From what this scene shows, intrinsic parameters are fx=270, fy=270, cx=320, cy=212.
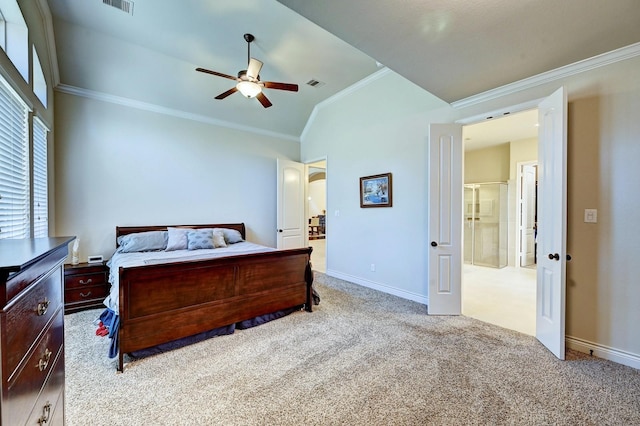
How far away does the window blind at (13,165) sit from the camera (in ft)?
6.34

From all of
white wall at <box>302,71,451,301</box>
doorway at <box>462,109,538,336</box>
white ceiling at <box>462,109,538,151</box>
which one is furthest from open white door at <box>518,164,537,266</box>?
white wall at <box>302,71,451,301</box>

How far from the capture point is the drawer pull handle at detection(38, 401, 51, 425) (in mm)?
958

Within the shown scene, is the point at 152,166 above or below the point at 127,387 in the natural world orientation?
above

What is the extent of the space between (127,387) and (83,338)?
1.19m

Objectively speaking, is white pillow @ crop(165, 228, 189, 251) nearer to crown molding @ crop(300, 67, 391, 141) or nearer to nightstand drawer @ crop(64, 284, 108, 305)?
nightstand drawer @ crop(64, 284, 108, 305)

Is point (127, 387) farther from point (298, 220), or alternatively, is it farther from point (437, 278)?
point (298, 220)

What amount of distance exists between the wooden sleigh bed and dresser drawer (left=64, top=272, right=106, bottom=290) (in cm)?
178

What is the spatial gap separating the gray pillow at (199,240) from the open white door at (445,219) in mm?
3162

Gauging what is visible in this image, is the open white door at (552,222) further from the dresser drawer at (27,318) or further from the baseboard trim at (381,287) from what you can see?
the dresser drawer at (27,318)

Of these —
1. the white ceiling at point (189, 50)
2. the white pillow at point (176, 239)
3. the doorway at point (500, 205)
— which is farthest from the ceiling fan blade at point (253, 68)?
the doorway at point (500, 205)

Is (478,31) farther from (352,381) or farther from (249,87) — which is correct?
(352,381)

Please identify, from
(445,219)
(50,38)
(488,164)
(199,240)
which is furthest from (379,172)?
(50,38)

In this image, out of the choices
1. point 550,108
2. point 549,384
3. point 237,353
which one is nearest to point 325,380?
point 237,353

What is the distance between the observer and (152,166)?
14.1 feet
